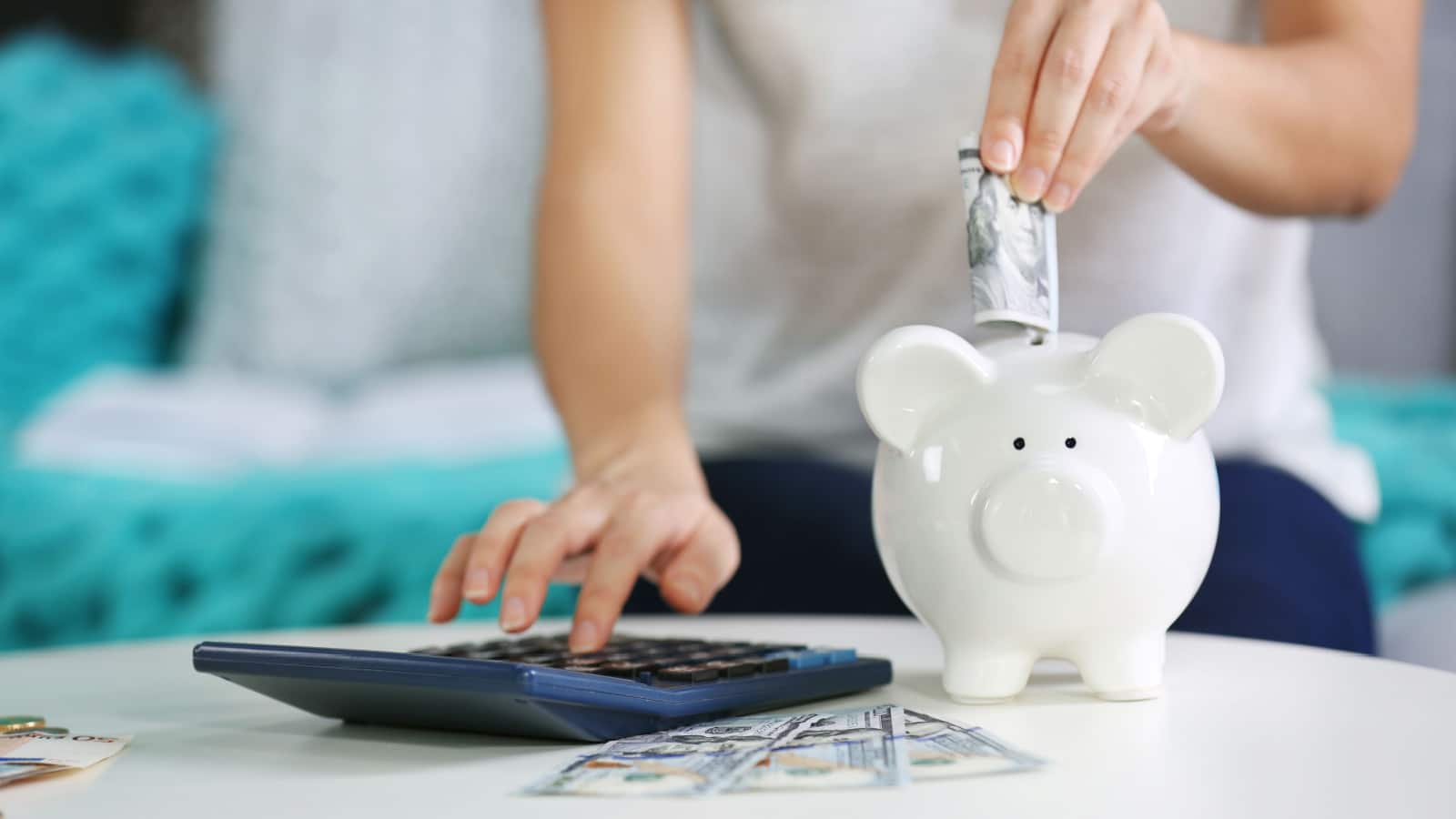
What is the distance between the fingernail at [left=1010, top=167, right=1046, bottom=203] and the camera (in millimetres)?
513

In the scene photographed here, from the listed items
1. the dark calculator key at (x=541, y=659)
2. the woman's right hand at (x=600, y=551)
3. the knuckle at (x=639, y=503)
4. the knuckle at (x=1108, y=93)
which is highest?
the knuckle at (x=1108, y=93)

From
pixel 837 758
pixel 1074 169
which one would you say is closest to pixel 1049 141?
pixel 1074 169

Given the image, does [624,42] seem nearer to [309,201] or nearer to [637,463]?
[637,463]

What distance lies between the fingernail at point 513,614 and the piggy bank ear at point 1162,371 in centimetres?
25

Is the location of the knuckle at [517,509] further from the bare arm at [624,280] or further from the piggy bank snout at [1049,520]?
the piggy bank snout at [1049,520]

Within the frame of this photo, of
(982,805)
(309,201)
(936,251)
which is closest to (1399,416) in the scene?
(936,251)

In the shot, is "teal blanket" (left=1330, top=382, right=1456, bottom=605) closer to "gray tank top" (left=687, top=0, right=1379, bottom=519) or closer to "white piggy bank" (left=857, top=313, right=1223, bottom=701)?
"gray tank top" (left=687, top=0, right=1379, bottom=519)

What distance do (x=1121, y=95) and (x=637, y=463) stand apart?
36cm

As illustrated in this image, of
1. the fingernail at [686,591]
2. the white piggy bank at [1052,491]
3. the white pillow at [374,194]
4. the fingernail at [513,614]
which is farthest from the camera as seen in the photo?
the white pillow at [374,194]

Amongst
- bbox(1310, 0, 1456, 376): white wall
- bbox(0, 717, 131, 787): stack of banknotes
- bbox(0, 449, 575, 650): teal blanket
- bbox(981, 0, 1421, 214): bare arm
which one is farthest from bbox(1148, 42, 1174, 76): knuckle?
bbox(1310, 0, 1456, 376): white wall

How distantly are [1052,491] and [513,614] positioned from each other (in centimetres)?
23

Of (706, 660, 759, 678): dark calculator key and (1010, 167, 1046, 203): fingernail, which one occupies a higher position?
(1010, 167, 1046, 203): fingernail

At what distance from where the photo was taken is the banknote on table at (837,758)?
0.38 meters

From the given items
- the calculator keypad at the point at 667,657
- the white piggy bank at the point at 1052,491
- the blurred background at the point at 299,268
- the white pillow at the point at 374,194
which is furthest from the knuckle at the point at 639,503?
the white pillow at the point at 374,194
